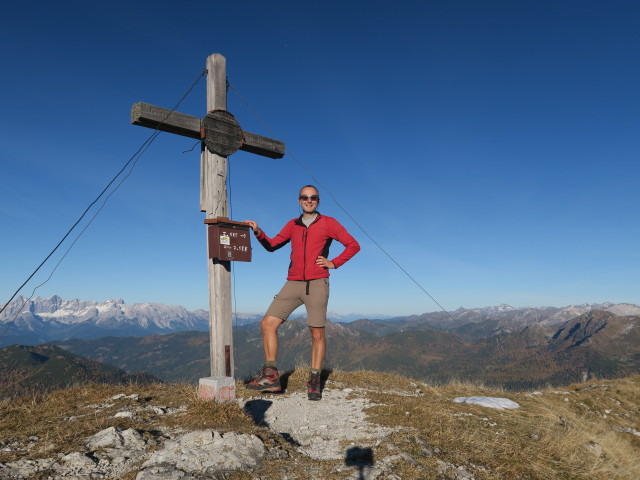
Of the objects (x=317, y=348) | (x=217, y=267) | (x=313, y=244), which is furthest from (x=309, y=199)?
(x=317, y=348)

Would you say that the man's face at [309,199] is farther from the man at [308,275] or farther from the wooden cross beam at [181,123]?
→ the wooden cross beam at [181,123]

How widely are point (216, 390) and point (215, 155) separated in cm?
448

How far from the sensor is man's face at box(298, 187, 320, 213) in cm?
810

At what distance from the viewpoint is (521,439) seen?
18.3 feet

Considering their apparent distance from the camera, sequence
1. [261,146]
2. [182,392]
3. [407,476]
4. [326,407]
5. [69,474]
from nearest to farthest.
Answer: [69,474] < [407,476] < [326,407] < [182,392] < [261,146]

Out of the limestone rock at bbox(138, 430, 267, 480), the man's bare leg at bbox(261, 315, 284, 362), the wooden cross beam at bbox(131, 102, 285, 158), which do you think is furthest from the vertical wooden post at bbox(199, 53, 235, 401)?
the limestone rock at bbox(138, 430, 267, 480)

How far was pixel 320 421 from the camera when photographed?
262 inches

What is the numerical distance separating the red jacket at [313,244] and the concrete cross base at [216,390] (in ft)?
7.82

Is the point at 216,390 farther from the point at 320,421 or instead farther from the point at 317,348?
the point at 317,348

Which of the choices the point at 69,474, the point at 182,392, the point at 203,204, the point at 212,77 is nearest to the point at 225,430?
the point at 69,474

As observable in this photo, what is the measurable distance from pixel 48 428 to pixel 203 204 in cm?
431

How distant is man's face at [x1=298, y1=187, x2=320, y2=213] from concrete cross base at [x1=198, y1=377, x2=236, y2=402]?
3.61 meters

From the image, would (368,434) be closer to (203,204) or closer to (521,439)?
(521,439)

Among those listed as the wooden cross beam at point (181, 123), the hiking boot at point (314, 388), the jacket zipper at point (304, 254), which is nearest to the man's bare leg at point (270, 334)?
the hiking boot at point (314, 388)
